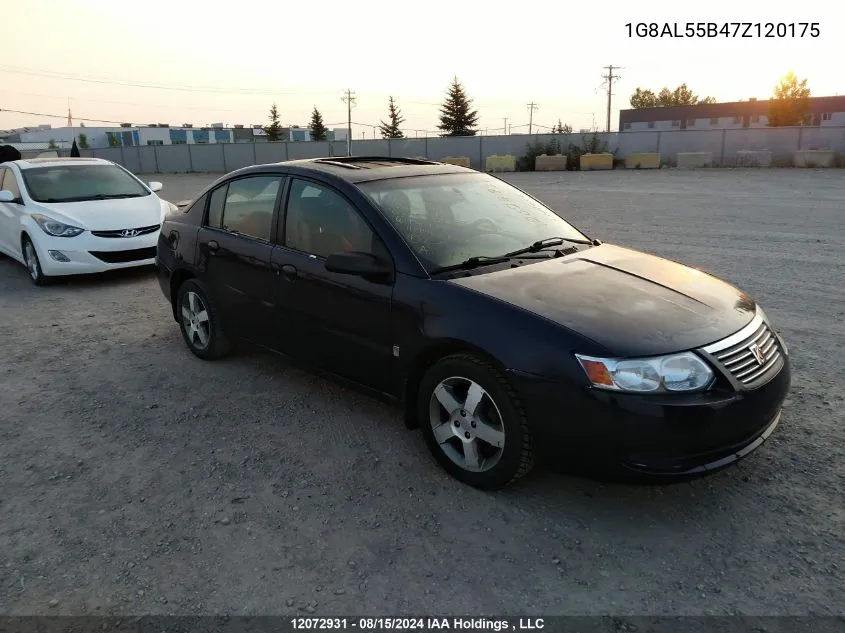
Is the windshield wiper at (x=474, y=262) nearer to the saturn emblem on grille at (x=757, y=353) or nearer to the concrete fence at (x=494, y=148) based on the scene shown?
the saturn emblem on grille at (x=757, y=353)

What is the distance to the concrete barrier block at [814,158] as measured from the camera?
1220 inches

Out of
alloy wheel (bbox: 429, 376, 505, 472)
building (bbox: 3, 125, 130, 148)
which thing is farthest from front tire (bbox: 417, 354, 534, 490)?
building (bbox: 3, 125, 130, 148)

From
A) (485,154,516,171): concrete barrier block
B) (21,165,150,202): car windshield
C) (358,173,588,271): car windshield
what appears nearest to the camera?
(358,173,588,271): car windshield

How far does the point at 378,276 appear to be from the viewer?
141 inches

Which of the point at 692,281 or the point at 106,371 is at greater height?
the point at 692,281

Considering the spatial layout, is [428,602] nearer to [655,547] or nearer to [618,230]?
[655,547]

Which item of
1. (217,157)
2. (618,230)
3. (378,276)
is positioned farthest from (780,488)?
(217,157)

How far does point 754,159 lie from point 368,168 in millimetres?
35420

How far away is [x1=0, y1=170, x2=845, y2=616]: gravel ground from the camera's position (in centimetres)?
260

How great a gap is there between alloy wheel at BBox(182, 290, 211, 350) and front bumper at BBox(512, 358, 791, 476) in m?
3.11

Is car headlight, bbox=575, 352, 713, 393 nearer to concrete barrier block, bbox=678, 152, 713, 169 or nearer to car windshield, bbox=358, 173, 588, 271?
car windshield, bbox=358, 173, 588, 271

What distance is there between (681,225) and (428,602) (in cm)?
1092

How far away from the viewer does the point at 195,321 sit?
209 inches

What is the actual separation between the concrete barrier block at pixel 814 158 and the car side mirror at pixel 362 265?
3438 cm
